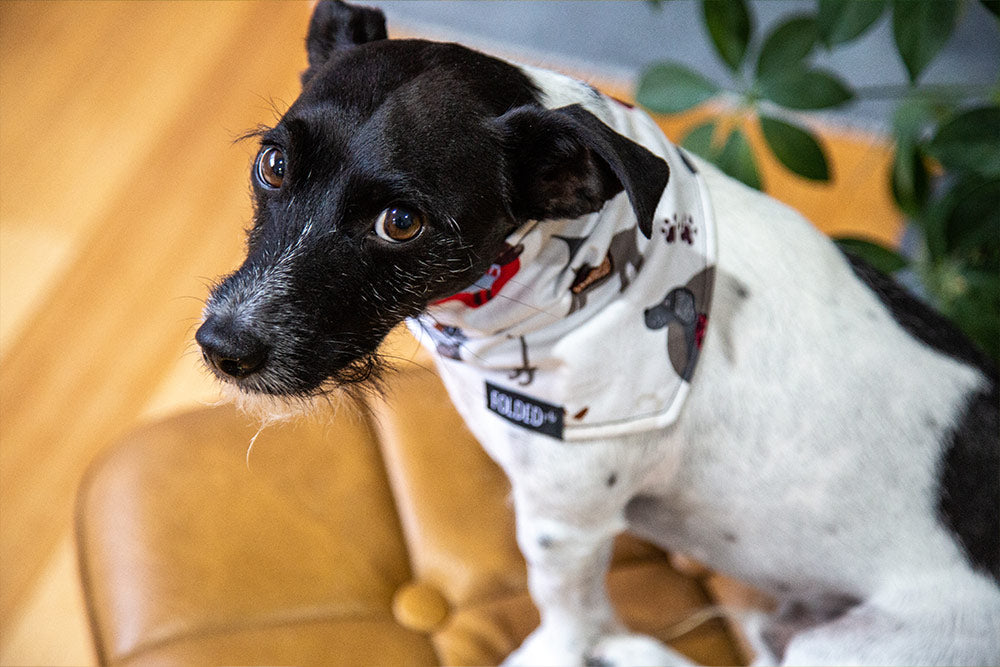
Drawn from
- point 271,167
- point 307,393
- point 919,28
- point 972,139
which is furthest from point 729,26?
point 307,393

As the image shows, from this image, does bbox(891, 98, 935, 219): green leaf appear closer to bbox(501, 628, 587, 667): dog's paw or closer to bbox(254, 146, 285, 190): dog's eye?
bbox(501, 628, 587, 667): dog's paw

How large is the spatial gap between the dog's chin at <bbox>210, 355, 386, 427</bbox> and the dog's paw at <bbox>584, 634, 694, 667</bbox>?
2.30 ft

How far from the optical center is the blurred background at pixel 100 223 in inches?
54.1

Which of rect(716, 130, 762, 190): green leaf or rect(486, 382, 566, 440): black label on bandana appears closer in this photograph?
rect(486, 382, 566, 440): black label on bandana

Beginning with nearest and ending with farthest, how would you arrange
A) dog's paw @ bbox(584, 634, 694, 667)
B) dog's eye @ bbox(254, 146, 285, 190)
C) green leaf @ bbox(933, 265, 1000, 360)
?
dog's eye @ bbox(254, 146, 285, 190) < dog's paw @ bbox(584, 634, 694, 667) < green leaf @ bbox(933, 265, 1000, 360)

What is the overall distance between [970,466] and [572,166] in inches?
32.3

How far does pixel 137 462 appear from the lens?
1742 mm

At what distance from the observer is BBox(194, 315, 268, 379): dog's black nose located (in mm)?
1108

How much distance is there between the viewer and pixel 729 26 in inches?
Result: 78.7

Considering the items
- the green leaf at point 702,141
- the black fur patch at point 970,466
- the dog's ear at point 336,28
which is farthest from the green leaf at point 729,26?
the dog's ear at point 336,28

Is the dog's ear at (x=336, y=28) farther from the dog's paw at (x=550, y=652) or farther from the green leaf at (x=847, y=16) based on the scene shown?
the dog's paw at (x=550, y=652)

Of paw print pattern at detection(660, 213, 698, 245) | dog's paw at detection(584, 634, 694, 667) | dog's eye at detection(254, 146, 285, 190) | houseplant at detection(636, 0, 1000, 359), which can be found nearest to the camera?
dog's eye at detection(254, 146, 285, 190)

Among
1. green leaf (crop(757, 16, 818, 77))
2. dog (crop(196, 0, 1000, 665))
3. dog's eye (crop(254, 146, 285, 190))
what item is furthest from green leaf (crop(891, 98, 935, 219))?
dog's eye (crop(254, 146, 285, 190))

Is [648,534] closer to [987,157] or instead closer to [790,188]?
[987,157]
